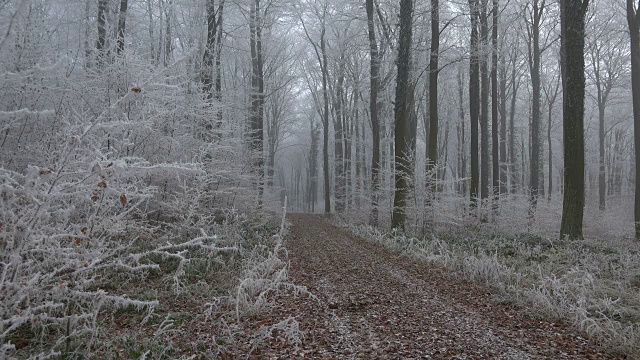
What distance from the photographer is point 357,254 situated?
852 cm

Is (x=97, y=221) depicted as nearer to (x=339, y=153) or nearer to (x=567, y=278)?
(x=567, y=278)

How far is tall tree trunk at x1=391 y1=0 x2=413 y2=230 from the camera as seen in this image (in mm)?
11219

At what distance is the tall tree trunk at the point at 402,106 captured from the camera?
11.2 m

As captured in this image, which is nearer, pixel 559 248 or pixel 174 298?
pixel 174 298

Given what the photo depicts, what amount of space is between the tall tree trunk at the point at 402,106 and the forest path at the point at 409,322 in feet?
16.1

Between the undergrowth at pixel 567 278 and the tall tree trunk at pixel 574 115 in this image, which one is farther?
the tall tree trunk at pixel 574 115

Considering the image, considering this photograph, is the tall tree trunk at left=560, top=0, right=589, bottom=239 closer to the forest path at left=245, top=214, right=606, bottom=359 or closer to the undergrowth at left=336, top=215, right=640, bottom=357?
the undergrowth at left=336, top=215, right=640, bottom=357

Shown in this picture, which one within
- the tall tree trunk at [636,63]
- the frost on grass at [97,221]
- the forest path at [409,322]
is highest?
the tall tree trunk at [636,63]

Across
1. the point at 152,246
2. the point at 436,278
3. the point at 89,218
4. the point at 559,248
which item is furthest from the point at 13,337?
the point at 559,248

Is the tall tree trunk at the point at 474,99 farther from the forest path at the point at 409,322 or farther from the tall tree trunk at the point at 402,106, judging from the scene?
the forest path at the point at 409,322

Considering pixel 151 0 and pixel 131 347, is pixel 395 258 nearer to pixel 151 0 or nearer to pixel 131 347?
pixel 131 347

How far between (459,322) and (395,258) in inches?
155

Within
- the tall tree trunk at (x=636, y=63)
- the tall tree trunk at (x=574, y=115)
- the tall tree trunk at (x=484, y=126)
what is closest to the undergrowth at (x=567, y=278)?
the tall tree trunk at (x=574, y=115)

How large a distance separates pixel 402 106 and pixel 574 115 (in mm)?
4316
